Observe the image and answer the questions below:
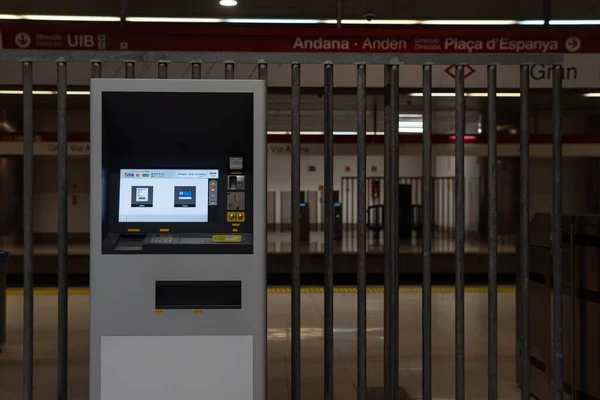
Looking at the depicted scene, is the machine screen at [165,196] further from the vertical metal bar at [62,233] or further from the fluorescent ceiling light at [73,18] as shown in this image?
the fluorescent ceiling light at [73,18]

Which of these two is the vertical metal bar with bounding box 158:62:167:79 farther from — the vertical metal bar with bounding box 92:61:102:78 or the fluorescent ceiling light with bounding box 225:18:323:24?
the fluorescent ceiling light with bounding box 225:18:323:24

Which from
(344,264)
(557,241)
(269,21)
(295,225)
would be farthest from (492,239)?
(344,264)

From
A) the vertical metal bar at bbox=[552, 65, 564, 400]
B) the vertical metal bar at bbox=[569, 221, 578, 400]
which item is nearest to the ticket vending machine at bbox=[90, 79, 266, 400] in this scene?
the vertical metal bar at bbox=[552, 65, 564, 400]

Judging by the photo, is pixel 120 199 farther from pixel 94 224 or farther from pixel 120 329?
pixel 120 329

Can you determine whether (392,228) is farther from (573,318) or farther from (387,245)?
(573,318)

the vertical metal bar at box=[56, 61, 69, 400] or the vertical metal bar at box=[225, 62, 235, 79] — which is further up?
the vertical metal bar at box=[225, 62, 235, 79]

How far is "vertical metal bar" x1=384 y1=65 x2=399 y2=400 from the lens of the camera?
3.52 metres

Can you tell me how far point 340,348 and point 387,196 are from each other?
3.72 m

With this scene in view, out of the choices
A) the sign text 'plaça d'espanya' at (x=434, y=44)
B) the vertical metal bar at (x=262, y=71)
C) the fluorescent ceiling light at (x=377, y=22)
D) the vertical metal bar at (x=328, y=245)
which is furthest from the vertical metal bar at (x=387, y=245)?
the fluorescent ceiling light at (x=377, y=22)

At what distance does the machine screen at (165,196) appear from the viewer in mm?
3133

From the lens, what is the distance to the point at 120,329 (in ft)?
10.0

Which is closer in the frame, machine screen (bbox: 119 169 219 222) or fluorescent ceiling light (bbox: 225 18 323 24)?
machine screen (bbox: 119 169 219 222)

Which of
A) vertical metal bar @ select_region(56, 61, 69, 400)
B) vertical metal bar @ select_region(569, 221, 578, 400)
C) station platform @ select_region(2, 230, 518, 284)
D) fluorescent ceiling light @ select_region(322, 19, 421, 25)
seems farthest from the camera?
station platform @ select_region(2, 230, 518, 284)

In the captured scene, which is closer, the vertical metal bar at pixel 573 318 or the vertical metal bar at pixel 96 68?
the vertical metal bar at pixel 96 68
